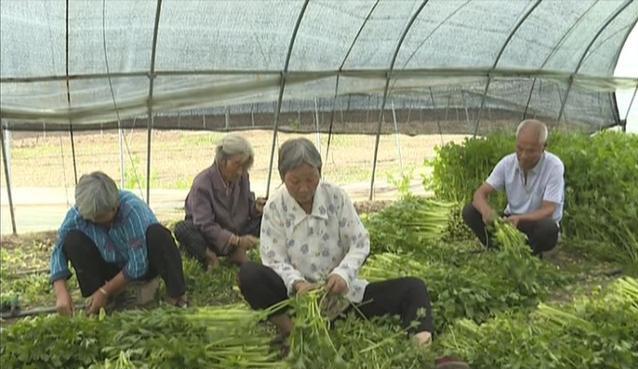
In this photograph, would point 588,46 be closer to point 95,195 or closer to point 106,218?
point 106,218

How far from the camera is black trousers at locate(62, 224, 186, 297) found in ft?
15.6

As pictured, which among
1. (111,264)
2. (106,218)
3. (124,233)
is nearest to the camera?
(106,218)

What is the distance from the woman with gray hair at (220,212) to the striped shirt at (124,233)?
37.0 inches

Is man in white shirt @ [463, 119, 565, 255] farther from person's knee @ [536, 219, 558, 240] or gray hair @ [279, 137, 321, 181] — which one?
gray hair @ [279, 137, 321, 181]

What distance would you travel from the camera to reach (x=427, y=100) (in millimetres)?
10484

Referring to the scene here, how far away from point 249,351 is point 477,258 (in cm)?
290

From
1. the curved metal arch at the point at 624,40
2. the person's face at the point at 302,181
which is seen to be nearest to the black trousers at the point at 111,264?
the person's face at the point at 302,181

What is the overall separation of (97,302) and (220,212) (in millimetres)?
1375

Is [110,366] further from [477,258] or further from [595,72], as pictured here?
[595,72]

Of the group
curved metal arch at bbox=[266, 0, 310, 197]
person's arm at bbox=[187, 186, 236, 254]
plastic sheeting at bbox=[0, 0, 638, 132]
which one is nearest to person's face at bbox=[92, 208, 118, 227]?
person's arm at bbox=[187, 186, 236, 254]

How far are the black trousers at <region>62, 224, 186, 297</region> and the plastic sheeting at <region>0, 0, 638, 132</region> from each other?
8.55 ft

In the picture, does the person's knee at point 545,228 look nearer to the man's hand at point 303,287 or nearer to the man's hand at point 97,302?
the man's hand at point 303,287

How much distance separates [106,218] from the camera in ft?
15.2

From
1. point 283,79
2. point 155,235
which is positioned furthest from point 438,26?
point 155,235
